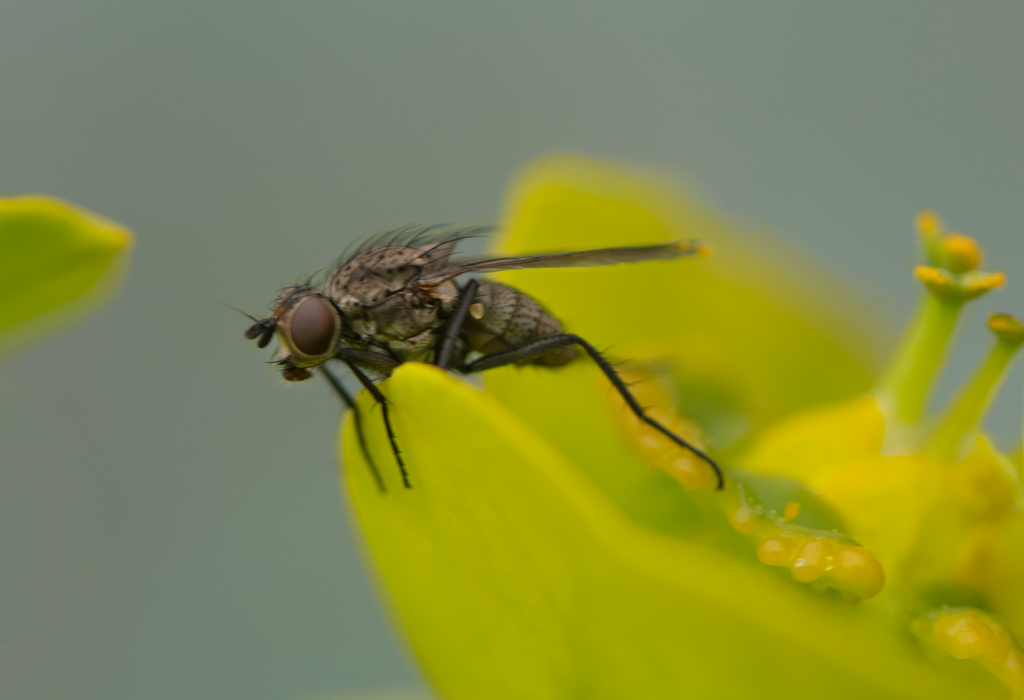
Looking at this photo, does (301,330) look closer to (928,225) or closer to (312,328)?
(312,328)

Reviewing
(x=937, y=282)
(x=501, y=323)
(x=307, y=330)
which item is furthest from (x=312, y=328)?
(x=937, y=282)

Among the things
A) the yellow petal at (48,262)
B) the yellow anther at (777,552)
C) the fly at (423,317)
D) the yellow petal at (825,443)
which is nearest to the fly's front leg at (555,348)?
the fly at (423,317)

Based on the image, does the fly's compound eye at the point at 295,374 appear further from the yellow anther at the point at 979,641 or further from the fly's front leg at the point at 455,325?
the yellow anther at the point at 979,641

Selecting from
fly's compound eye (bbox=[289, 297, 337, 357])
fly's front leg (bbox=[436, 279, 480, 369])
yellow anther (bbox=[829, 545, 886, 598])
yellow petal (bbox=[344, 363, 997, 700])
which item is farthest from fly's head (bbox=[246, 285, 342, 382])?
yellow anther (bbox=[829, 545, 886, 598])

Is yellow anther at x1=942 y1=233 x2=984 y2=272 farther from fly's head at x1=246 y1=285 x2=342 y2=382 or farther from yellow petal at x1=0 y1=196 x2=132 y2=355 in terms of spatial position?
yellow petal at x1=0 y1=196 x2=132 y2=355

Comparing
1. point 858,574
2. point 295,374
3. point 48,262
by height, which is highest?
point 48,262

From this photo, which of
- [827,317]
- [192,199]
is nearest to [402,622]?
[827,317]
